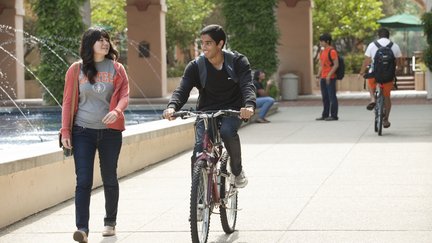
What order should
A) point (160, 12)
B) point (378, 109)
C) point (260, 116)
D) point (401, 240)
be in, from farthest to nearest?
point (160, 12) → point (260, 116) → point (378, 109) → point (401, 240)

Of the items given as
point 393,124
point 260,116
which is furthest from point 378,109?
point 260,116

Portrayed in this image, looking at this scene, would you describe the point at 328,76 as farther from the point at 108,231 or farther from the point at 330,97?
the point at 108,231

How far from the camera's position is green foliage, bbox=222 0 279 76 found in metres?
28.9

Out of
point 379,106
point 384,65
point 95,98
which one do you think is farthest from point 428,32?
point 95,98

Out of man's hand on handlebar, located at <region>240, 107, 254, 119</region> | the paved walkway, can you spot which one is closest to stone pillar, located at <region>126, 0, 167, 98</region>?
the paved walkway

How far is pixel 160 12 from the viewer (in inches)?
1380

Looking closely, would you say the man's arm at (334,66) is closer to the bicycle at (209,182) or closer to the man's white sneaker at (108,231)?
the bicycle at (209,182)

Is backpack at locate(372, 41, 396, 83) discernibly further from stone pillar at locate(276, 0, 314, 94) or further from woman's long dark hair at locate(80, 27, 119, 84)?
stone pillar at locate(276, 0, 314, 94)

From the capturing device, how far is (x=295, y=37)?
34.4m

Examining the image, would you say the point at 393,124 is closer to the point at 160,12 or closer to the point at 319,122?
the point at 319,122

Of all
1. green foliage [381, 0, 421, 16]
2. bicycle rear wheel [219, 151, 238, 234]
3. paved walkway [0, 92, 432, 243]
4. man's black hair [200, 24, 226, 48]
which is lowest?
paved walkway [0, 92, 432, 243]

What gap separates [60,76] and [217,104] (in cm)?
1902

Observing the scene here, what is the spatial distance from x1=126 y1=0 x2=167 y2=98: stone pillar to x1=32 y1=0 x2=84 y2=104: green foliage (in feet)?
26.4

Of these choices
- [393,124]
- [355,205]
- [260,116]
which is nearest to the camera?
[355,205]
